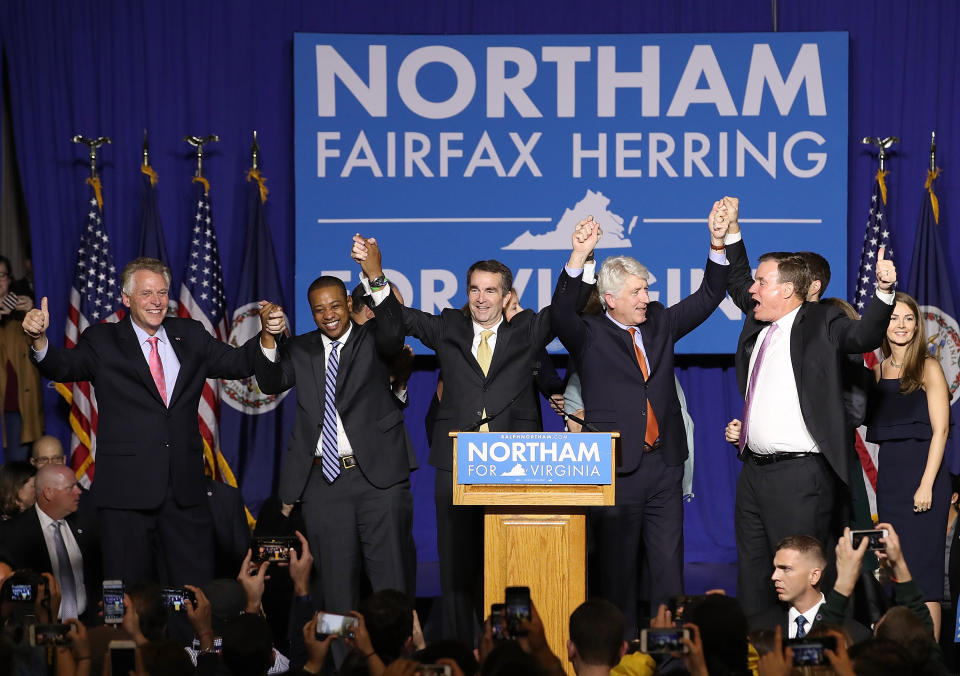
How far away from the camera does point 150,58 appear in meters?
8.09

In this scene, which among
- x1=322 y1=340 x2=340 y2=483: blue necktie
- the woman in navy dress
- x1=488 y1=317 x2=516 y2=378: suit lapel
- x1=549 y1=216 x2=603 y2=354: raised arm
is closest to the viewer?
x1=549 y1=216 x2=603 y2=354: raised arm

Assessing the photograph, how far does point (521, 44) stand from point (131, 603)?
5150 mm

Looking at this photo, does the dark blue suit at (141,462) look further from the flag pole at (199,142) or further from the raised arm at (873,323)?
the flag pole at (199,142)

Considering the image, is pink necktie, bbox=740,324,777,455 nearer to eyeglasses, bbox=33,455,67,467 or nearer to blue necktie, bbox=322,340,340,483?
blue necktie, bbox=322,340,340,483

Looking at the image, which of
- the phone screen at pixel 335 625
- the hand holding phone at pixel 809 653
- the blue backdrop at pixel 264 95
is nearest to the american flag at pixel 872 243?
the blue backdrop at pixel 264 95

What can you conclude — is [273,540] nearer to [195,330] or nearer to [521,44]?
[195,330]

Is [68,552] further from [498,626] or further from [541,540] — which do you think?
[498,626]

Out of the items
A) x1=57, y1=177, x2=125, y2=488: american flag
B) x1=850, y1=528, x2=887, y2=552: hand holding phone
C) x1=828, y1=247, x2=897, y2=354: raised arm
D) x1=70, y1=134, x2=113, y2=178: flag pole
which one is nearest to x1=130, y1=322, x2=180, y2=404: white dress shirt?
x1=828, y1=247, x2=897, y2=354: raised arm

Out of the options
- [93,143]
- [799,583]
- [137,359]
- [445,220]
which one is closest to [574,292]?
[799,583]

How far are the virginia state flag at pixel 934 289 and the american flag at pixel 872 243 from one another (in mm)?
215

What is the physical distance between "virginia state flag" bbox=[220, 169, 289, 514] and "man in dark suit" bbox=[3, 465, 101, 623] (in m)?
2.40

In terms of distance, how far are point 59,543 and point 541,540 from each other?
2350 mm

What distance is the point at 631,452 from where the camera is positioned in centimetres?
494

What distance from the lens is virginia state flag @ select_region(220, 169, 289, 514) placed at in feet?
26.0
